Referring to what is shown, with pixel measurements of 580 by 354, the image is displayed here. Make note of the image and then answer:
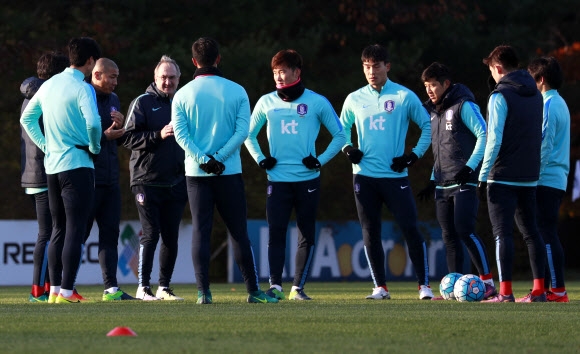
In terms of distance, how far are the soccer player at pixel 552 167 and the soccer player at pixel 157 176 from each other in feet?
10.1

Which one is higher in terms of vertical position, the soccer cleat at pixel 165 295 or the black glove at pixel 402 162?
the black glove at pixel 402 162

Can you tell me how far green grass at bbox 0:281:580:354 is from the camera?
693 centimetres

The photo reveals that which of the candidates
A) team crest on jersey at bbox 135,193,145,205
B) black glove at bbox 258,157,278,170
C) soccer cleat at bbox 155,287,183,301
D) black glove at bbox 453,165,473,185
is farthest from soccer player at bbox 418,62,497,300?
team crest on jersey at bbox 135,193,145,205

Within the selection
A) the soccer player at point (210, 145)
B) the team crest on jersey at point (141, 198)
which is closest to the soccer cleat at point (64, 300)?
the soccer player at point (210, 145)

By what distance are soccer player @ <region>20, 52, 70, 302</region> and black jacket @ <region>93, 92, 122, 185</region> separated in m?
0.45

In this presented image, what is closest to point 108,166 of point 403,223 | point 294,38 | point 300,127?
point 300,127

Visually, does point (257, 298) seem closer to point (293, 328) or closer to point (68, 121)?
point (68, 121)

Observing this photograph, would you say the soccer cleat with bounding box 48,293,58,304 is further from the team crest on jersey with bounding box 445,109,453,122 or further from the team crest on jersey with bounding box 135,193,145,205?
the team crest on jersey with bounding box 445,109,453,122

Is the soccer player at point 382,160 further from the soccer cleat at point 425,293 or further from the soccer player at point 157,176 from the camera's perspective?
the soccer player at point 157,176

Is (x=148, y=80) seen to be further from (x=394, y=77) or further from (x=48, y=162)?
(x=48, y=162)

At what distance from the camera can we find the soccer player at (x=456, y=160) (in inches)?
453

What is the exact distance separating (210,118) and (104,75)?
1689 millimetres

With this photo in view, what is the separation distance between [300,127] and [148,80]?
1161 centimetres

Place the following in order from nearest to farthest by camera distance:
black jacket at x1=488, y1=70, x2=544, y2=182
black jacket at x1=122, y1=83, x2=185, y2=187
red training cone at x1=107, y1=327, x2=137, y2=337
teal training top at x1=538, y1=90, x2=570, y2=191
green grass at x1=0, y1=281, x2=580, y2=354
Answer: green grass at x1=0, y1=281, x2=580, y2=354 → red training cone at x1=107, y1=327, x2=137, y2=337 → black jacket at x1=488, y1=70, x2=544, y2=182 → teal training top at x1=538, y1=90, x2=570, y2=191 → black jacket at x1=122, y1=83, x2=185, y2=187
